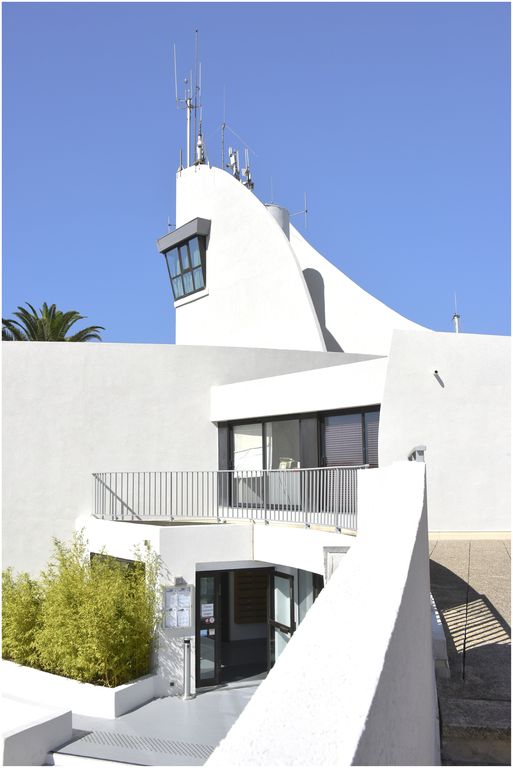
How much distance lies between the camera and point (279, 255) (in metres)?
26.8

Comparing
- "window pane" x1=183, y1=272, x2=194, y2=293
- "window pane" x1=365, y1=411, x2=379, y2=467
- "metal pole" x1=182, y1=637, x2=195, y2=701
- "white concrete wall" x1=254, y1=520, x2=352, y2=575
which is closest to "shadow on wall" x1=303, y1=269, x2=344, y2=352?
"window pane" x1=183, y1=272, x2=194, y2=293

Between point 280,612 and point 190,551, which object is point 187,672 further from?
point 280,612

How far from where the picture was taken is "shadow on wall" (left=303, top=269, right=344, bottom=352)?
28844 mm

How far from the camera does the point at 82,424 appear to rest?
792 inches

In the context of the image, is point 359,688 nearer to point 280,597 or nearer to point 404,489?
point 404,489

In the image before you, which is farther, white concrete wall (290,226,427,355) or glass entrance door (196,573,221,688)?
white concrete wall (290,226,427,355)

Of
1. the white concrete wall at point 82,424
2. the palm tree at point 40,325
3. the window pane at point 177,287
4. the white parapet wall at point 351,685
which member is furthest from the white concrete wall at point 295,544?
the palm tree at point 40,325

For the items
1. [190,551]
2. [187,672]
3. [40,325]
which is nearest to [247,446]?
[190,551]

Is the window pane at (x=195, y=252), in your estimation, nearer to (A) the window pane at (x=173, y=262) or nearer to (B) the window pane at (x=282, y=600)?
(A) the window pane at (x=173, y=262)

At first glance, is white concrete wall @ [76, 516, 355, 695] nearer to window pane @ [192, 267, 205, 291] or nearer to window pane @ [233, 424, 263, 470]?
window pane @ [233, 424, 263, 470]

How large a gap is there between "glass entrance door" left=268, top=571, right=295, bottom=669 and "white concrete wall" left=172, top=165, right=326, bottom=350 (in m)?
9.07

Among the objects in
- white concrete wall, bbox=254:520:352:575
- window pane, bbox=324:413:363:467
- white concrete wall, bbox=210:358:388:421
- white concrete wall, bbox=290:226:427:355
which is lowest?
white concrete wall, bbox=254:520:352:575

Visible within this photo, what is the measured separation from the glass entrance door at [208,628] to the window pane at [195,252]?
15231mm

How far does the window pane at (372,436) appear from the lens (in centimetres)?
1762
